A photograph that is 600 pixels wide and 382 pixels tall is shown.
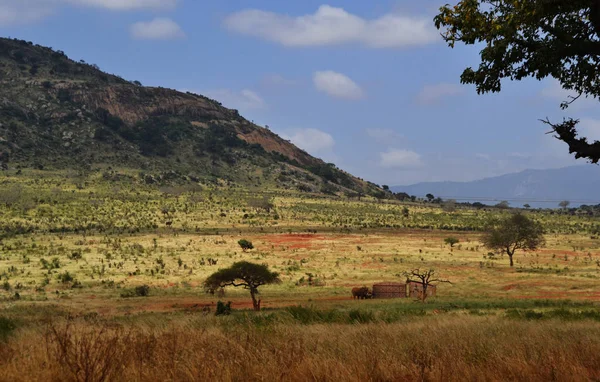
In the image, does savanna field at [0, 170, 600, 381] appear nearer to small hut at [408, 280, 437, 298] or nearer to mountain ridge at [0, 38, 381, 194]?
small hut at [408, 280, 437, 298]

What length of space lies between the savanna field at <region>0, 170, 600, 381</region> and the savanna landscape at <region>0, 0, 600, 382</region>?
0.08 metres

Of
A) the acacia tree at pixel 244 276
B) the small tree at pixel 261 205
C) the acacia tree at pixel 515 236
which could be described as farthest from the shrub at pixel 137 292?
the small tree at pixel 261 205

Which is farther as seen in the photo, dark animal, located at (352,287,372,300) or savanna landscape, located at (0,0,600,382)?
dark animal, located at (352,287,372,300)

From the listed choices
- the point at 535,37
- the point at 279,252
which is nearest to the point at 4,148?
the point at 279,252

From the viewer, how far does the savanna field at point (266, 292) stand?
19.7 ft

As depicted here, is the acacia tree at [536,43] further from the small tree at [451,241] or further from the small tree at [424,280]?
the small tree at [451,241]

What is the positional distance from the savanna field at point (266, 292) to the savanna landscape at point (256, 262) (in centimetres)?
8

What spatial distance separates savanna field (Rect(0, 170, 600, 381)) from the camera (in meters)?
6.00

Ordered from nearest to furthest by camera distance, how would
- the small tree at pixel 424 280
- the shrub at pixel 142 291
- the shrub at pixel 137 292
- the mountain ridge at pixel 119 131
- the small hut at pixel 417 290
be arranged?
the small tree at pixel 424 280 < the shrub at pixel 137 292 < the shrub at pixel 142 291 < the small hut at pixel 417 290 < the mountain ridge at pixel 119 131

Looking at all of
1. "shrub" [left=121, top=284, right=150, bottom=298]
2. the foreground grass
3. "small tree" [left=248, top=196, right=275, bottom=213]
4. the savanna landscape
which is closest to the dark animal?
the savanna landscape

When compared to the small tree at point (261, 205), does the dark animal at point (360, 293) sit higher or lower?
lower

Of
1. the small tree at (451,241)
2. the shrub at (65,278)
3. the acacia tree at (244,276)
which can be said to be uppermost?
the small tree at (451,241)

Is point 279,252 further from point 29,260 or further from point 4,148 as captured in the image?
point 4,148

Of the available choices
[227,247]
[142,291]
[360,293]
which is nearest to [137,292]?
[142,291]
